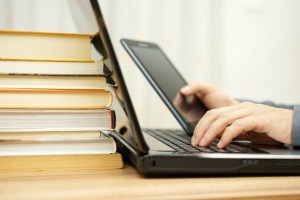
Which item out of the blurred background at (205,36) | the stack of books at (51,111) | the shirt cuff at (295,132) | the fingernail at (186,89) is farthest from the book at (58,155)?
the blurred background at (205,36)

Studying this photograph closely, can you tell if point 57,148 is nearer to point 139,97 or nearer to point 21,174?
point 21,174

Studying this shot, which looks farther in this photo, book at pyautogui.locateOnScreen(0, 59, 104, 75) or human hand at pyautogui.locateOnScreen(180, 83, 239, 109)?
human hand at pyautogui.locateOnScreen(180, 83, 239, 109)

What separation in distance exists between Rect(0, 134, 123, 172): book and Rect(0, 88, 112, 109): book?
51mm

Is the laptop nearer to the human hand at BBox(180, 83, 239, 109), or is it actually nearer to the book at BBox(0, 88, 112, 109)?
the book at BBox(0, 88, 112, 109)

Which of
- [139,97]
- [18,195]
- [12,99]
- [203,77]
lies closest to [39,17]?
[139,97]

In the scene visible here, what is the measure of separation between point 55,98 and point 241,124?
0.95ft

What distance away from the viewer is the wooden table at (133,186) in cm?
44

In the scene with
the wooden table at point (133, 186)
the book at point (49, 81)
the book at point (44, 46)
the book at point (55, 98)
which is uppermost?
the book at point (44, 46)

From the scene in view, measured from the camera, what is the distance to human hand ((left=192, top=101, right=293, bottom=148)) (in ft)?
2.02

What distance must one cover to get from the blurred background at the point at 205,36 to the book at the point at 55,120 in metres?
0.72

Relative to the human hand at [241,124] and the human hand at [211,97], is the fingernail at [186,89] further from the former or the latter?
the human hand at [241,124]

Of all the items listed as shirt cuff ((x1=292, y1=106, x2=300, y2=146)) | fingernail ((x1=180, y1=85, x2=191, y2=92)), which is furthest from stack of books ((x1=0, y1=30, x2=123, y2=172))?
fingernail ((x1=180, y1=85, x2=191, y2=92))

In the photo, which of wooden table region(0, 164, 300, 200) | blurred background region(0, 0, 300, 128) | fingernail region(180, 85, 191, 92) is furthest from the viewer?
blurred background region(0, 0, 300, 128)

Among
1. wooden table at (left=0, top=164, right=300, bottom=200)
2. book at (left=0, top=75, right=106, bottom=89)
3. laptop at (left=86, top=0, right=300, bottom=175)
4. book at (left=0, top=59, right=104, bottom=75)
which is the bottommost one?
wooden table at (left=0, top=164, right=300, bottom=200)
